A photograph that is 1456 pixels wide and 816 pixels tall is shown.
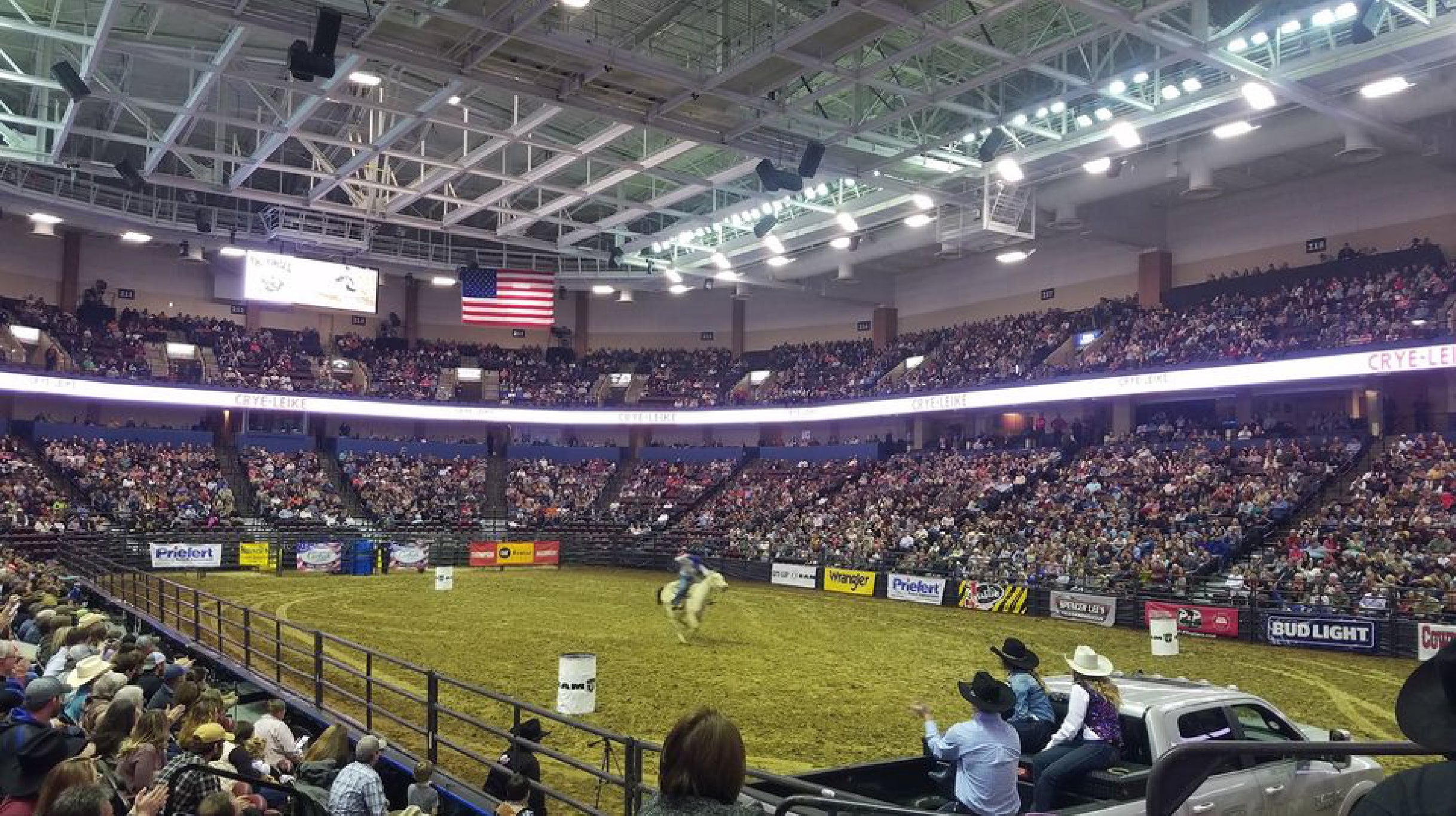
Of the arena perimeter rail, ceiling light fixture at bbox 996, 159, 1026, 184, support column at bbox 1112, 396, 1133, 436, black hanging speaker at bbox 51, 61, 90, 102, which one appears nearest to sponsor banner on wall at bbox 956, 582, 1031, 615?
ceiling light fixture at bbox 996, 159, 1026, 184

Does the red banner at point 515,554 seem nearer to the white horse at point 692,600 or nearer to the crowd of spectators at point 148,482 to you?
the crowd of spectators at point 148,482

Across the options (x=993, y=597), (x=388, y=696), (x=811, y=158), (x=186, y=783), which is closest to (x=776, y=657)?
(x=388, y=696)

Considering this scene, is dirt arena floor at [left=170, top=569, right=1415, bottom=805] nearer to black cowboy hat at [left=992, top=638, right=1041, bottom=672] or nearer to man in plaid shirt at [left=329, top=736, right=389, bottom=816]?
man in plaid shirt at [left=329, top=736, right=389, bottom=816]

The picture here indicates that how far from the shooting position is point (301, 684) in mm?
14398

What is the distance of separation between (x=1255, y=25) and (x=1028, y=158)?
285 inches

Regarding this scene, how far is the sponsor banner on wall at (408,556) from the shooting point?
120ft

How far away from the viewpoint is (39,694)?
19.8ft

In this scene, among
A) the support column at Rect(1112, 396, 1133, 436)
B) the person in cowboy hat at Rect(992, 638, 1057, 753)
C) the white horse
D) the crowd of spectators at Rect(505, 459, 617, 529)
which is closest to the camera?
the person in cowboy hat at Rect(992, 638, 1057, 753)

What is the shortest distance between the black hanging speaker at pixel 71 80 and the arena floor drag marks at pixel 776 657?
12393mm

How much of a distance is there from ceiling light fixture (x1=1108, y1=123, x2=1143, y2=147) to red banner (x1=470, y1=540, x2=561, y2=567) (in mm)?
26311

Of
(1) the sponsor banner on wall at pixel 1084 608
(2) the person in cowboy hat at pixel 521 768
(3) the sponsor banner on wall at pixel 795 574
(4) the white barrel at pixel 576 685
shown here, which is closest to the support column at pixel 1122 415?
(1) the sponsor banner on wall at pixel 1084 608

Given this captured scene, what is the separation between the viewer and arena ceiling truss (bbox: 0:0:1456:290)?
19094 mm

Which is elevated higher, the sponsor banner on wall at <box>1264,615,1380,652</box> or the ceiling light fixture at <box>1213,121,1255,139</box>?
the ceiling light fixture at <box>1213,121,1255,139</box>

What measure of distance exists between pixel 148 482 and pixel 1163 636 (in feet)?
119
